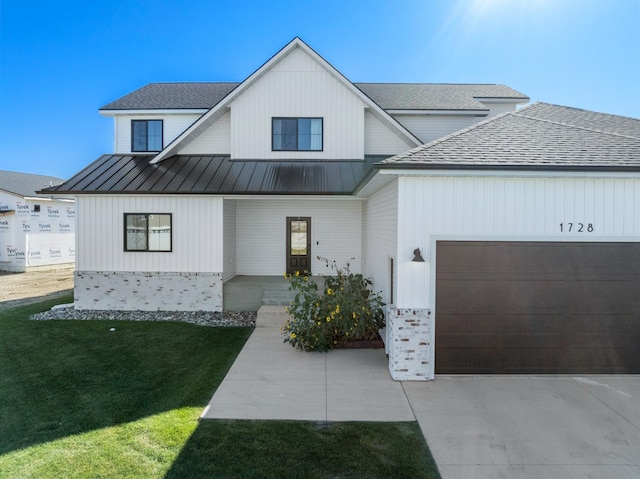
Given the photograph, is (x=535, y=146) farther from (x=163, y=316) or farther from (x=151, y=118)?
(x=151, y=118)

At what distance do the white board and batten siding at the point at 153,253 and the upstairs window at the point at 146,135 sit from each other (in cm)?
415

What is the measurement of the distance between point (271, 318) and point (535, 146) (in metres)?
7.40

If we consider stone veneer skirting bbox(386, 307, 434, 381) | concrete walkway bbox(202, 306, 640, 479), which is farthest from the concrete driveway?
stone veneer skirting bbox(386, 307, 434, 381)

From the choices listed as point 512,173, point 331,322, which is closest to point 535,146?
point 512,173

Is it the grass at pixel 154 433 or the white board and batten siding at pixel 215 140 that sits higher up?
the white board and batten siding at pixel 215 140

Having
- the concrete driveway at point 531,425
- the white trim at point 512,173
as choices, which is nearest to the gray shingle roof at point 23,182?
the white trim at point 512,173

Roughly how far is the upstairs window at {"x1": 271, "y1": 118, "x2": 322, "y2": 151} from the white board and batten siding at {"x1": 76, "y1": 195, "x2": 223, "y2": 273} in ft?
11.3

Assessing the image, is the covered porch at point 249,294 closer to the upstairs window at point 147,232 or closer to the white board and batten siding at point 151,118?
the upstairs window at point 147,232

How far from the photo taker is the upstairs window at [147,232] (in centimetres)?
1102

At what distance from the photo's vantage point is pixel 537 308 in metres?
6.38

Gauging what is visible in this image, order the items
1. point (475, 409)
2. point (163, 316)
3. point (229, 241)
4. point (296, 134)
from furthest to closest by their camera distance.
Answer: point (296, 134)
point (229, 241)
point (163, 316)
point (475, 409)

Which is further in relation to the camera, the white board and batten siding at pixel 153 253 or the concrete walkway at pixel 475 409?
the white board and batten siding at pixel 153 253

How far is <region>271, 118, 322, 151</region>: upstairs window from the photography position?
12.7 meters

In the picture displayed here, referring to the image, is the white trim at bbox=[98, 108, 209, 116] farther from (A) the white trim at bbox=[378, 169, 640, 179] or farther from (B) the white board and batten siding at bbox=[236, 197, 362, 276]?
(A) the white trim at bbox=[378, 169, 640, 179]
